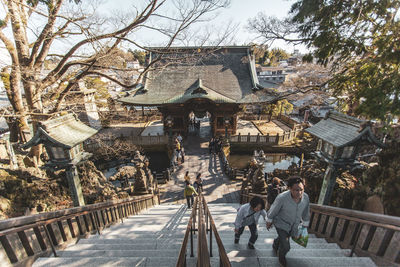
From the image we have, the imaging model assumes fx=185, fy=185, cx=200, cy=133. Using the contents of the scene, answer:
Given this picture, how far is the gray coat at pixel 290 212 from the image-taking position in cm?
293

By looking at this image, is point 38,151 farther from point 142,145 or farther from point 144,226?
point 142,145

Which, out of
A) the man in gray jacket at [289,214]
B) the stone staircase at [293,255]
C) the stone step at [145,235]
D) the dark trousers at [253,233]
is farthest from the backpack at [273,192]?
the stone step at [145,235]

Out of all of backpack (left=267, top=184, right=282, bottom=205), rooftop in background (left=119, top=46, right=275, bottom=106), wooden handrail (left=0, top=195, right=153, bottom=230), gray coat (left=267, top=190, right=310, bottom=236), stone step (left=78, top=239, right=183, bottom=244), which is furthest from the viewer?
rooftop in background (left=119, top=46, right=275, bottom=106)

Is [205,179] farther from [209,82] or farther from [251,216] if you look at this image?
[209,82]

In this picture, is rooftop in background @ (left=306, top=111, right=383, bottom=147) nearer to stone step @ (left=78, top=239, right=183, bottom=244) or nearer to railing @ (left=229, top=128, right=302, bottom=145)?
stone step @ (left=78, top=239, right=183, bottom=244)

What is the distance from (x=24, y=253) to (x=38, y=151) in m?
7.05

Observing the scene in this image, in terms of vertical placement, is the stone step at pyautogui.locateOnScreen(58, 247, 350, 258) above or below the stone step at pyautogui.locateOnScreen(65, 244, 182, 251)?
above

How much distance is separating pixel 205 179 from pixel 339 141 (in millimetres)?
8558

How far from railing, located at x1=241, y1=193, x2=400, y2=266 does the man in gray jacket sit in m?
0.87

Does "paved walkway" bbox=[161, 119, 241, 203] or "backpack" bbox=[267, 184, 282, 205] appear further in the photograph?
"paved walkway" bbox=[161, 119, 241, 203]

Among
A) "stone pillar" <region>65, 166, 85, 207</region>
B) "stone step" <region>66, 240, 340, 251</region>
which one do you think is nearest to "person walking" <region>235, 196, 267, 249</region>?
"stone step" <region>66, 240, 340, 251</region>

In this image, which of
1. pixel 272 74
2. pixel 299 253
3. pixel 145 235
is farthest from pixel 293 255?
pixel 272 74

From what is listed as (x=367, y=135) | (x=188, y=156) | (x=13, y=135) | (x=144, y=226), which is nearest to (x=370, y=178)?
(x=367, y=135)

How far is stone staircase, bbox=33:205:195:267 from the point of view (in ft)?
9.07
